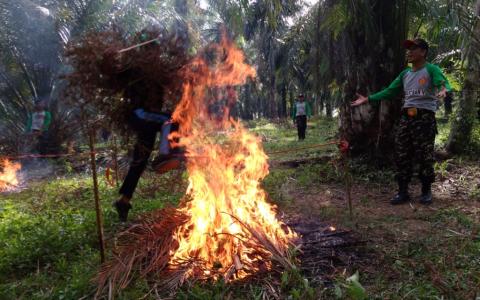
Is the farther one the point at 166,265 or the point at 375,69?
the point at 375,69

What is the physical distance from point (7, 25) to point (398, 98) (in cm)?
1106

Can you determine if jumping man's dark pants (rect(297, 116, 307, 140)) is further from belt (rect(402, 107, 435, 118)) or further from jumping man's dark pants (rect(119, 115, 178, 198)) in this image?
jumping man's dark pants (rect(119, 115, 178, 198))

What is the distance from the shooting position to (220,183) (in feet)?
13.6

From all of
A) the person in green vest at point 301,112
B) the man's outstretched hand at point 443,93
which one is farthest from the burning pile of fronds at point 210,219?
the person in green vest at point 301,112

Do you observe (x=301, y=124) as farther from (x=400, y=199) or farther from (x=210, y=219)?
(x=210, y=219)

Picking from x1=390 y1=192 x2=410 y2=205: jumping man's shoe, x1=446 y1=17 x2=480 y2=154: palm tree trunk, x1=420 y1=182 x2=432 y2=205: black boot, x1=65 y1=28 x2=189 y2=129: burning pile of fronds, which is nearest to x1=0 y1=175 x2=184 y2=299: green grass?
x1=65 y1=28 x2=189 y2=129: burning pile of fronds

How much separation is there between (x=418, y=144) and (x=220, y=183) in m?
2.62

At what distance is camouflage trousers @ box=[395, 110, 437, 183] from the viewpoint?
4.94 metres

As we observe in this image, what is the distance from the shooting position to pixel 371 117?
263 inches

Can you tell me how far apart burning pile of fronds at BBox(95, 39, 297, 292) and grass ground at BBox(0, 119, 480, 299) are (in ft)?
0.69

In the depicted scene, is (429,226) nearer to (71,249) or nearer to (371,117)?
(371,117)

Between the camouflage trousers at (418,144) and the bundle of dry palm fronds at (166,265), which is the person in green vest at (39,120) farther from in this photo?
the camouflage trousers at (418,144)

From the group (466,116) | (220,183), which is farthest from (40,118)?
(466,116)

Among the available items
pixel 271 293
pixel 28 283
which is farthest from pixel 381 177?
pixel 28 283
